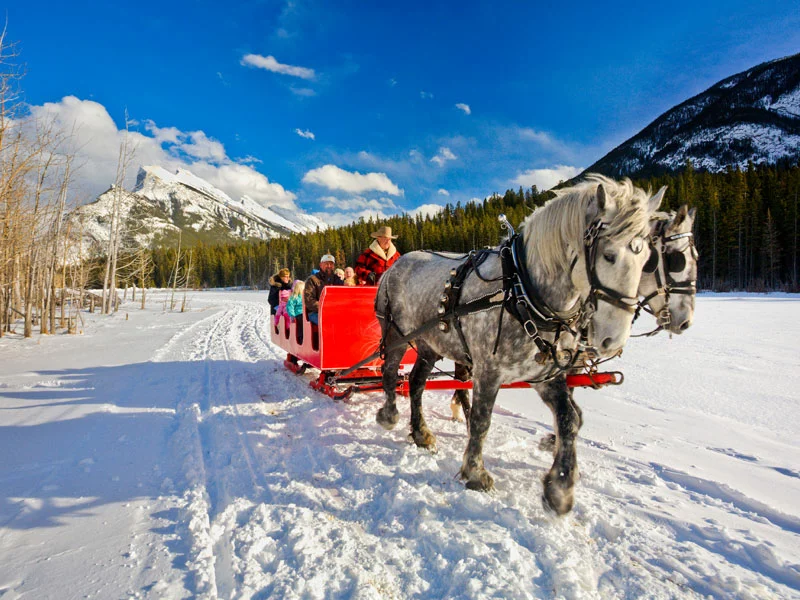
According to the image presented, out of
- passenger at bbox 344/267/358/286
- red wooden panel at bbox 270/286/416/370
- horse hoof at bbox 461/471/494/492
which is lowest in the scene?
horse hoof at bbox 461/471/494/492

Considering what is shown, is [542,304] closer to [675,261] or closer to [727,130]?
[675,261]

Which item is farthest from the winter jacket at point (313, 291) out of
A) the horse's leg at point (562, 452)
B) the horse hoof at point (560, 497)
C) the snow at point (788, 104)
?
the snow at point (788, 104)

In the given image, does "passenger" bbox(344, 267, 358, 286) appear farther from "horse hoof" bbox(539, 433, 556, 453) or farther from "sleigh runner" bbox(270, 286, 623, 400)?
"horse hoof" bbox(539, 433, 556, 453)

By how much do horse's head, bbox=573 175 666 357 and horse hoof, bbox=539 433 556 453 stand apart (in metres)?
1.52

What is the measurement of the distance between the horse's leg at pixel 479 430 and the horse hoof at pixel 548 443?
0.94 meters

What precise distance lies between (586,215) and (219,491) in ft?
10.6

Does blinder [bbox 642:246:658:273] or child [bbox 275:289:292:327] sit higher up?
blinder [bbox 642:246:658:273]

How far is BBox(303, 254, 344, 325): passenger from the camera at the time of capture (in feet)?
20.7

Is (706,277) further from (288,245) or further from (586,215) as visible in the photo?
(288,245)

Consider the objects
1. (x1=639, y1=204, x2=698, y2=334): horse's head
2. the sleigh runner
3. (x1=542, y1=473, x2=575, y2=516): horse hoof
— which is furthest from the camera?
the sleigh runner

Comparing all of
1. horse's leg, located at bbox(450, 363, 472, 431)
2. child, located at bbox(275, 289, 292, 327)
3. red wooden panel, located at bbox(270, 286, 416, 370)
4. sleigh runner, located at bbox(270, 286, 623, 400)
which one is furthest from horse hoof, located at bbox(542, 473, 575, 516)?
child, located at bbox(275, 289, 292, 327)

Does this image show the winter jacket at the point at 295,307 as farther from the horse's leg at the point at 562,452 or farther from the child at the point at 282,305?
the horse's leg at the point at 562,452

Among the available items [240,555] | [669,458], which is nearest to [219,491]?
[240,555]

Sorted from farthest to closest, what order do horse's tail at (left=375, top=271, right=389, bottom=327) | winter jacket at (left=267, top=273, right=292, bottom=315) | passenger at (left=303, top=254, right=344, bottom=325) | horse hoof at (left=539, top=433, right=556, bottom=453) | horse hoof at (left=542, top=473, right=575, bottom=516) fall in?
winter jacket at (left=267, top=273, right=292, bottom=315)
passenger at (left=303, top=254, right=344, bottom=325)
horse's tail at (left=375, top=271, right=389, bottom=327)
horse hoof at (left=539, top=433, right=556, bottom=453)
horse hoof at (left=542, top=473, right=575, bottom=516)
